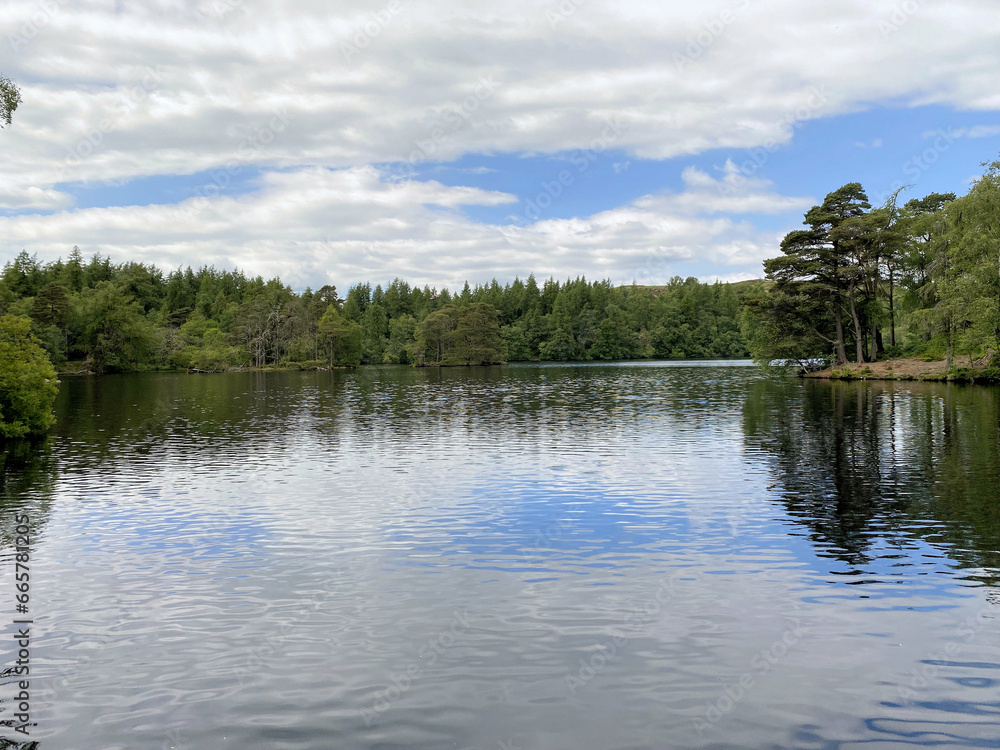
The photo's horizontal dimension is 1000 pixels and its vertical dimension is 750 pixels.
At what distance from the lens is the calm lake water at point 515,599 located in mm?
7898

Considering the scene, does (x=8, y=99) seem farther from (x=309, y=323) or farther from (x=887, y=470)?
(x=309, y=323)

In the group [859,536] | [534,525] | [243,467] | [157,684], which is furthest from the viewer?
[243,467]

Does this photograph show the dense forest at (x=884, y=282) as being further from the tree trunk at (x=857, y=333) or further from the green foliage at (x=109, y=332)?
the green foliage at (x=109, y=332)

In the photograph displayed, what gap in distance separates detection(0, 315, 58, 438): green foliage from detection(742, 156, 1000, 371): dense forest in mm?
57062

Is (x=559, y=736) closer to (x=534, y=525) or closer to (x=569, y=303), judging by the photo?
(x=534, y=525)

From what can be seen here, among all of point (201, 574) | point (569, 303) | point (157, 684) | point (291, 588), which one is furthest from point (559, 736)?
point (569, 303)

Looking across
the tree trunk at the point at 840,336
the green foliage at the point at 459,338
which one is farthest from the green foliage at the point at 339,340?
the tree trunk at the point at 840,336

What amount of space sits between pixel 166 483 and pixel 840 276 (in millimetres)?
63719

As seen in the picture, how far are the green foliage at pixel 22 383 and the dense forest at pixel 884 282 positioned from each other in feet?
187

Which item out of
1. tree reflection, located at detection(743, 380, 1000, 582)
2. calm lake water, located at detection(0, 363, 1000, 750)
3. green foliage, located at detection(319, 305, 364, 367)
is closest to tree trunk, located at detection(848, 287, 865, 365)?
tree reflection, located at detection(743, 380, 1000, 582)

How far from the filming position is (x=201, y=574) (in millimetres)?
12938

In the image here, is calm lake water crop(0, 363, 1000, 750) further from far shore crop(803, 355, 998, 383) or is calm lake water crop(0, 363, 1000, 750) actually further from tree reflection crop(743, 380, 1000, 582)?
far shore crop(803, 355, 998, 383)

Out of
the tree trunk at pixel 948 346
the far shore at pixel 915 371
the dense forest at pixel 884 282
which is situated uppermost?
the dense forest at pixel 884 282

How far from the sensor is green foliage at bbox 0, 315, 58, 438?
98.1 feet
